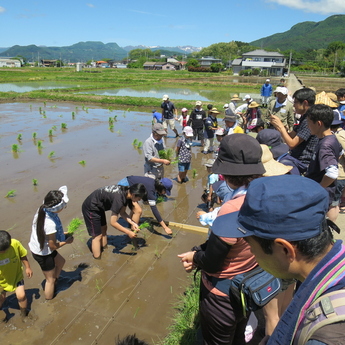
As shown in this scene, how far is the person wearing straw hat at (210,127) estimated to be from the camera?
8.84 metres

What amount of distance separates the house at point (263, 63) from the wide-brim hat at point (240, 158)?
64.8 metres

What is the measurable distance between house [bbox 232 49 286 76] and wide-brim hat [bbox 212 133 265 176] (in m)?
64.8

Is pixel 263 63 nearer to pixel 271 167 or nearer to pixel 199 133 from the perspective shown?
pixel 199 133

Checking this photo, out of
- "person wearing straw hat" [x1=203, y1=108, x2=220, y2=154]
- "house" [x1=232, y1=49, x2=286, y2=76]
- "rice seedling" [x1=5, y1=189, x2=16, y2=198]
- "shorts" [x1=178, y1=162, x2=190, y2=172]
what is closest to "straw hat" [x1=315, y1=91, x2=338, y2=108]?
"shorts" [x1=178, y1=162, x2=190, y2=172]

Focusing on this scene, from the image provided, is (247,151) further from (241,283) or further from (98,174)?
(98,174)

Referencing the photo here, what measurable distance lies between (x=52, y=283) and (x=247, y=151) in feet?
9.70

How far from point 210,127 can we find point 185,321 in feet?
21.7

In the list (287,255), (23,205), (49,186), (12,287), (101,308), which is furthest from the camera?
(49,186)

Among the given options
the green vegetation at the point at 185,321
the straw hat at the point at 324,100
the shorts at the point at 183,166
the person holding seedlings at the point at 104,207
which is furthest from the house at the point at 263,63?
the green vegetation at the point at 185,321

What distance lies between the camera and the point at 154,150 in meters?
5.70

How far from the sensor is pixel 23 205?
608 centimetres

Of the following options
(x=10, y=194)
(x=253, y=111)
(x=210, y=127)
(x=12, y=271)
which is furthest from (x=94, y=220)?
(x=253, y=111)

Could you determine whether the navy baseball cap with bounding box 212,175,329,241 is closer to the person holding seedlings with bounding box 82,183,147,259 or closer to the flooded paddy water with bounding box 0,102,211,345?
the flooded paddy water with bounding box 0,102,211,345

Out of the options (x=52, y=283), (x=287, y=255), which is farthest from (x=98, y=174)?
(x=287, y=255)
